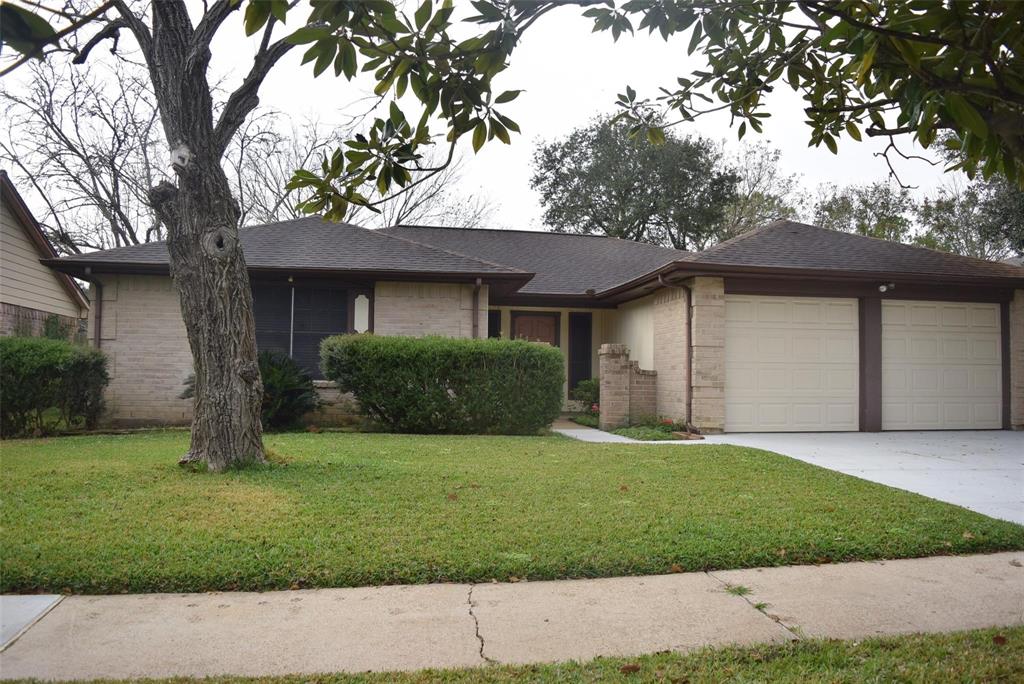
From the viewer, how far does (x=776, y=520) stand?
5.36 meters

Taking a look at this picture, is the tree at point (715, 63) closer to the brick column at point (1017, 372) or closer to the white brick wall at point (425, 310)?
the white brick wall at point (425, 310)

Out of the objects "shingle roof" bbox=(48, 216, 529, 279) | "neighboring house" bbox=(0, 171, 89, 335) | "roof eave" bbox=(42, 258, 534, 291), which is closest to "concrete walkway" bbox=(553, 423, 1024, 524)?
"roof eave" bbox=(42, 258, 534, 291)

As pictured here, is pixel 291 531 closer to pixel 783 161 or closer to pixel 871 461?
pixel 871 461

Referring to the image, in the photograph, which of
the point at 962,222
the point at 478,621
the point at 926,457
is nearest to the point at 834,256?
the point at 926,457

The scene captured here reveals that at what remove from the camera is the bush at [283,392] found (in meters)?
11.0

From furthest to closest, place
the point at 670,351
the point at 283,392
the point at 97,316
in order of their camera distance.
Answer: the point at 670,351 < the point at 97,316 < the point at 283,392

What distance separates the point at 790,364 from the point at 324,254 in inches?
359

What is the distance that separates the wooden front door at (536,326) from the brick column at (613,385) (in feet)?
13.1

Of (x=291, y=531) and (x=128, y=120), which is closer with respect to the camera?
(x=291, y=531)

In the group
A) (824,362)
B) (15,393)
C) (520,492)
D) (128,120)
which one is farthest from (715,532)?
(128,120)

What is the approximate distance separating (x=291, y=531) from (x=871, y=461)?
24.5 ft

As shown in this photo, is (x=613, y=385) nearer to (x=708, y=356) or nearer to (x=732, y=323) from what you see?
(x=708, y=356)

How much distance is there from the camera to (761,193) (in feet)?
106

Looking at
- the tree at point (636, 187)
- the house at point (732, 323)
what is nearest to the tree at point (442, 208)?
the tree at point (636, 187)
